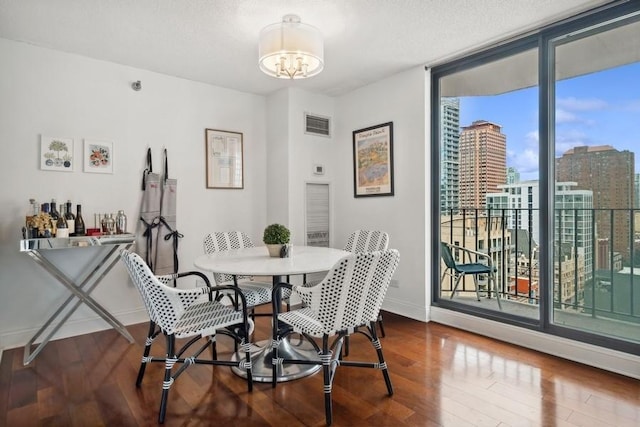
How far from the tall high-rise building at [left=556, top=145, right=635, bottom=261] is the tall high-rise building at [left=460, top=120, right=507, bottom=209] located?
595 millimetres

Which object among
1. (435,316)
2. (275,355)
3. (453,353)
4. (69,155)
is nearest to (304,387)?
(275,355)

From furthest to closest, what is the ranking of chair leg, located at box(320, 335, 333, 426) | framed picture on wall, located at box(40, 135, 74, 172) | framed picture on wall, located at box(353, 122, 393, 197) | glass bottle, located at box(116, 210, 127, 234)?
framed picture on wall, located at box(353, 122, 393, 197), glass bottle, located at box(116, 210, 127, 234), framed picture on wall, located at box(40, 135, 74, 172), chair leg, located at box(320, 335, 333, 426)

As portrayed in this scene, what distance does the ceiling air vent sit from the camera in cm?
423

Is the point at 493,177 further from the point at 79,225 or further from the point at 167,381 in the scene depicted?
the point at 79,225

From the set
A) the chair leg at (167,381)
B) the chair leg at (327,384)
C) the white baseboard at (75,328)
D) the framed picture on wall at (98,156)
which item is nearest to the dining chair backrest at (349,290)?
the chair leg at (327,384)

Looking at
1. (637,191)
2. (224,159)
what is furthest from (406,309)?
(224,159)

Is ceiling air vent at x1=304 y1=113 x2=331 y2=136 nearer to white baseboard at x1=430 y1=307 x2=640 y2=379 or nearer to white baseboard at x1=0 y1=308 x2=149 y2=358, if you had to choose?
white baseboard at x1=430 y1=307 x2=640 y2=379

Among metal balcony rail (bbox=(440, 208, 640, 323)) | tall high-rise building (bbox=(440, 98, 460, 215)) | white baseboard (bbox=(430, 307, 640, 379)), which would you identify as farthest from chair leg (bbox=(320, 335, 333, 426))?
tall high-rise building (bbox=(440, 98, 460, 215))

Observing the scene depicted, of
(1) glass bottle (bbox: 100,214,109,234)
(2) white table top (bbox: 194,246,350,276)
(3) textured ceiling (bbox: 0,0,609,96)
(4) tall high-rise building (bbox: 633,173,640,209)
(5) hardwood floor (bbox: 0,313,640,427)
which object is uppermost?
(3) textured ceiling (bbox: 0,0,609,96)

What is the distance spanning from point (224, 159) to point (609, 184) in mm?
3487

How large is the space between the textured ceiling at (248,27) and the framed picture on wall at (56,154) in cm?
78

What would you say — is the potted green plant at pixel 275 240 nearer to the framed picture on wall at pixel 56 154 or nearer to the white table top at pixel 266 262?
the white table top at pixel 266 262

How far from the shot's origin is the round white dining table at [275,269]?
2.11 metres

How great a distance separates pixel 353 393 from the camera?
2158 mm
